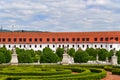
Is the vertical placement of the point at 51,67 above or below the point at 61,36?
below

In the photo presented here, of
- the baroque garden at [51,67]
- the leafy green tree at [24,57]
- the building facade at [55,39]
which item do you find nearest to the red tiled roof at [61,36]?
the building facade at [55,39]

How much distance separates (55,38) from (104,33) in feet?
45.0

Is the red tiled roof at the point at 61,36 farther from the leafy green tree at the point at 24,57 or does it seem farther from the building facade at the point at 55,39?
the leafy green tree at the point at 24,57

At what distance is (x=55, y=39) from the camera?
288 feet

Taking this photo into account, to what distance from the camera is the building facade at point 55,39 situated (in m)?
86.4

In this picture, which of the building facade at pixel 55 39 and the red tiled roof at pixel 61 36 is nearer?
the red tiled roof at pixel 61 36

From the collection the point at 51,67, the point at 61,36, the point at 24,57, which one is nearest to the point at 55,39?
the point at 61,36

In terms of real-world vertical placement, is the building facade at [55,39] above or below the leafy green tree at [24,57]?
above

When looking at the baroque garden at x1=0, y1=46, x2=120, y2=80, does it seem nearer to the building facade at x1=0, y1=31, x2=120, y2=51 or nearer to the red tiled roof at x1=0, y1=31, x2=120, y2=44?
the red tiled roof at x1=0, y1=31, x2=120, y2=44

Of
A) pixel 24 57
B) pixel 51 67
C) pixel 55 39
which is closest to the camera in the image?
pixel 51 67

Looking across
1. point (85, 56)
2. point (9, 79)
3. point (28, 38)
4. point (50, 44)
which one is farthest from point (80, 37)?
point (9, 79)

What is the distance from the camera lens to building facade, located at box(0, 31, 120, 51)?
86.4 metres

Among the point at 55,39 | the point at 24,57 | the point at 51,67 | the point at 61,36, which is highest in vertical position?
the point at 61,36

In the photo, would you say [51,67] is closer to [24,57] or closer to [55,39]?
[24,57]
